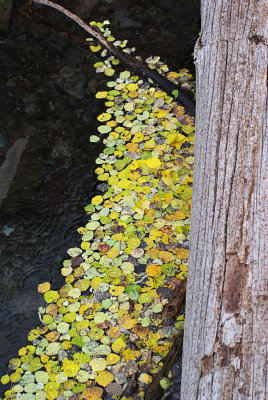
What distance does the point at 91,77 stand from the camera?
3.33 metres

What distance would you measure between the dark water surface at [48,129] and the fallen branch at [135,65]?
143mm

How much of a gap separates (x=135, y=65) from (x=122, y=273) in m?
1.84

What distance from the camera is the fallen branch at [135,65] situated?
9.92 ft

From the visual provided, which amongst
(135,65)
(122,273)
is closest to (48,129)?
(135,65)

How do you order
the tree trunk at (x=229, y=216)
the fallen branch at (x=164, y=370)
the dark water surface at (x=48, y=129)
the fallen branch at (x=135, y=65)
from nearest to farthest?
the tree trunk at (x=229, y=216), the fallen branch at (x=164, y=370), the dark water surface at (x=48, y=129), the fallen branch at (x=135, y=65)

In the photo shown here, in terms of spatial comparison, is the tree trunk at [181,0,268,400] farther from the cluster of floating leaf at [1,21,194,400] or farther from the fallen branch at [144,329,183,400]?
the cluster of floating leaf at [1,21,194,400]

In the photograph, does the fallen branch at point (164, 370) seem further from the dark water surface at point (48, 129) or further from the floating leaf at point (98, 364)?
the dark water surface at point (48, 129)

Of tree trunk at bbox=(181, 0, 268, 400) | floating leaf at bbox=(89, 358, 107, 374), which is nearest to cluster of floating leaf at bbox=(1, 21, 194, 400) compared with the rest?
floating leaf at bbox=(89, 358, 107, 374)

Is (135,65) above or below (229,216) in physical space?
above

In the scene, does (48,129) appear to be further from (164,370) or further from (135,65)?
(164,370)

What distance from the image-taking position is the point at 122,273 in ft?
7.29

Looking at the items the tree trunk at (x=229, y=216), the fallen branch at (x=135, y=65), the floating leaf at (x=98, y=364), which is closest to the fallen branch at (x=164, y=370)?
the floating leaf at (x=98, y=364)

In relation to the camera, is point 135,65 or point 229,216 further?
point 135,65

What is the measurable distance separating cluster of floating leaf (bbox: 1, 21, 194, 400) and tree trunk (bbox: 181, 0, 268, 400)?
595 mm
